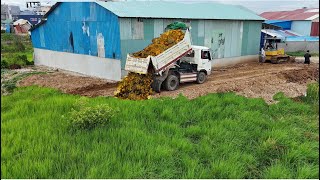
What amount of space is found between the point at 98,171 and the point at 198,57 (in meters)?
10.7

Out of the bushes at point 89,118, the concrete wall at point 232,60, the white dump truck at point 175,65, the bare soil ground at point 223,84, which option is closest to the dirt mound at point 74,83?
the bare soil ground at point 223,84

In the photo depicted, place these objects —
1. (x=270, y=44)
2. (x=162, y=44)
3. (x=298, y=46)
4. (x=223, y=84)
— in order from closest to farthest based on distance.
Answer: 1. (x=162, y=44)
2. (x=223, y=84)
3. (x=270, y=44)
4. (x=298, y=46)

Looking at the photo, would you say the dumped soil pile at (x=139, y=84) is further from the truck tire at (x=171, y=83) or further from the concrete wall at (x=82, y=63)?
the concrete wall at (x=82, y=63)

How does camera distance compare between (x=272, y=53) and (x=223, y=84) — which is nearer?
(x=223, y=84)

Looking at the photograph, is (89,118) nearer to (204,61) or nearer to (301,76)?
(204,61)

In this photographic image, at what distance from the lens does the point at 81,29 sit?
1794 centimetres

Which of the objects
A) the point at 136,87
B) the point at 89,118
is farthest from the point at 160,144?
the point at 136,87

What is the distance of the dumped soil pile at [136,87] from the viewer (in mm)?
12117

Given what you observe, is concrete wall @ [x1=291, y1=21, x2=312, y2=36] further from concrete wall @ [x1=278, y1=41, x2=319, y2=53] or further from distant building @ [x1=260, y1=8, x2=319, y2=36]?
concrete wall @ [x1=278, y1=41, x2=319, y2=53]

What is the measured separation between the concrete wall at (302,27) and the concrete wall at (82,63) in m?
30.5

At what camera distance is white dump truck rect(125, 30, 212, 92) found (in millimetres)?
12251

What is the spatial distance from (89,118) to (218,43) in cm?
1661

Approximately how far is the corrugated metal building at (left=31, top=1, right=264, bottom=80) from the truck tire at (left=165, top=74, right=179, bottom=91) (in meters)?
3.64

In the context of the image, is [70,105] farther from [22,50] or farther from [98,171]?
[22,50]
